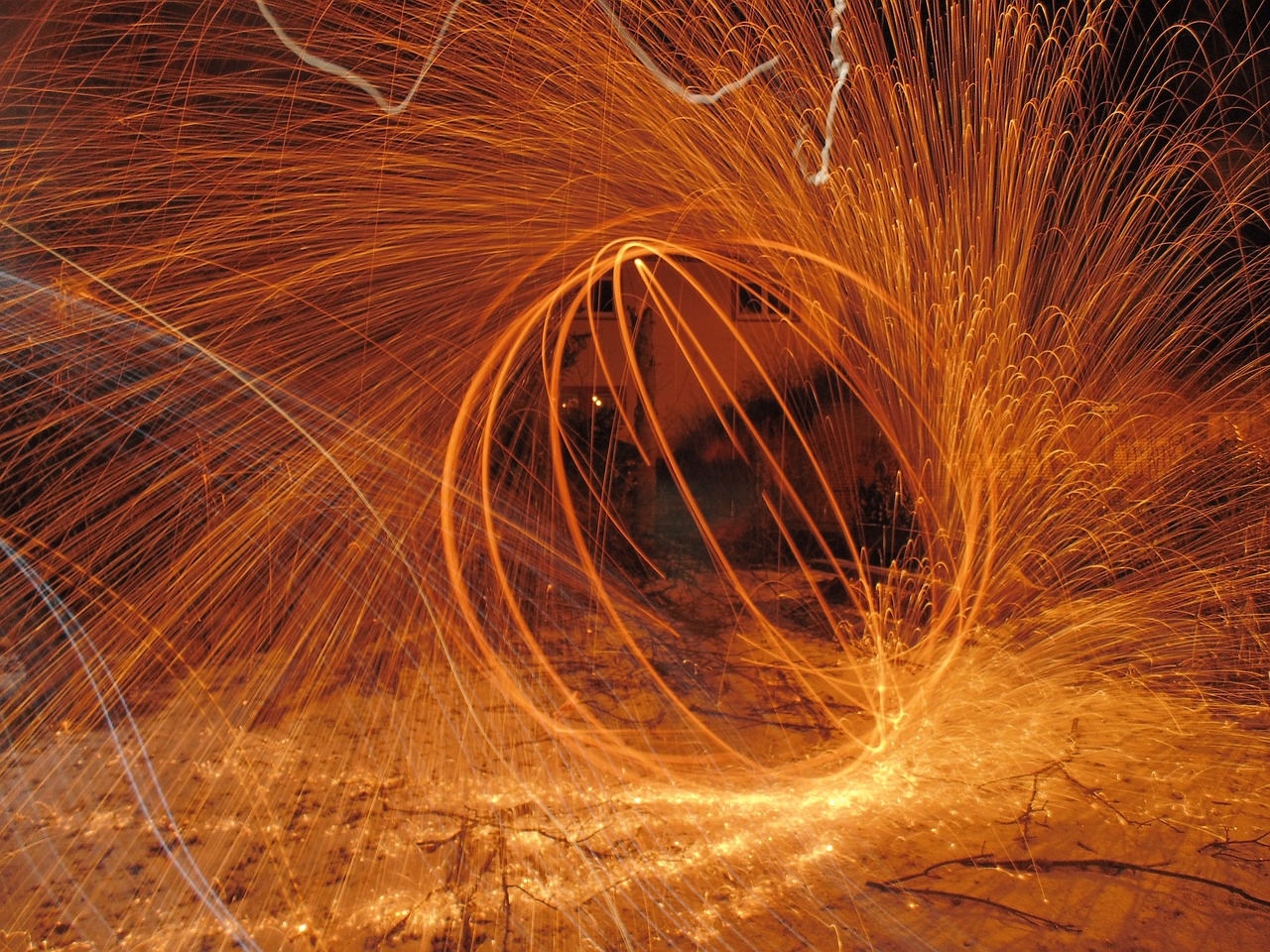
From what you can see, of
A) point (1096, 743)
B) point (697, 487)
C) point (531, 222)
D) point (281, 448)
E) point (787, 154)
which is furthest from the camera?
point (697, 487)

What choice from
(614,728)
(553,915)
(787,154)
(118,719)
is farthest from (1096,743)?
(118,719)

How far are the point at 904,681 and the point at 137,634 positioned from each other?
4875 mm

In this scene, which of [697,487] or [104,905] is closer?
[104,905]

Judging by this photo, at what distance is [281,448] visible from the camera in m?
6.27

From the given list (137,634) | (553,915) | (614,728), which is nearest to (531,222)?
(614,728)

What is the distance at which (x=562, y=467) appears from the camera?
5.87 m

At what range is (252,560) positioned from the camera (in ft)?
21.1

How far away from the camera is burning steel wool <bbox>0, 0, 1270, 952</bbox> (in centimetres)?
351

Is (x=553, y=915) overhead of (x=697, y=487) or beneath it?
overhead

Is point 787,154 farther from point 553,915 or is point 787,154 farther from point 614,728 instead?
point 553,915

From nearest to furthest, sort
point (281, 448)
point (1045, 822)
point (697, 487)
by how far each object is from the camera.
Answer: point (1045, 822), point (281, 448), point (697, 487)

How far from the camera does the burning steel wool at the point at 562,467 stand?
351cm

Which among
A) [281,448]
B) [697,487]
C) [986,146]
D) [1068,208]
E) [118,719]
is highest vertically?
[986,146]

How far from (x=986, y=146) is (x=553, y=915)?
4.72 meters
